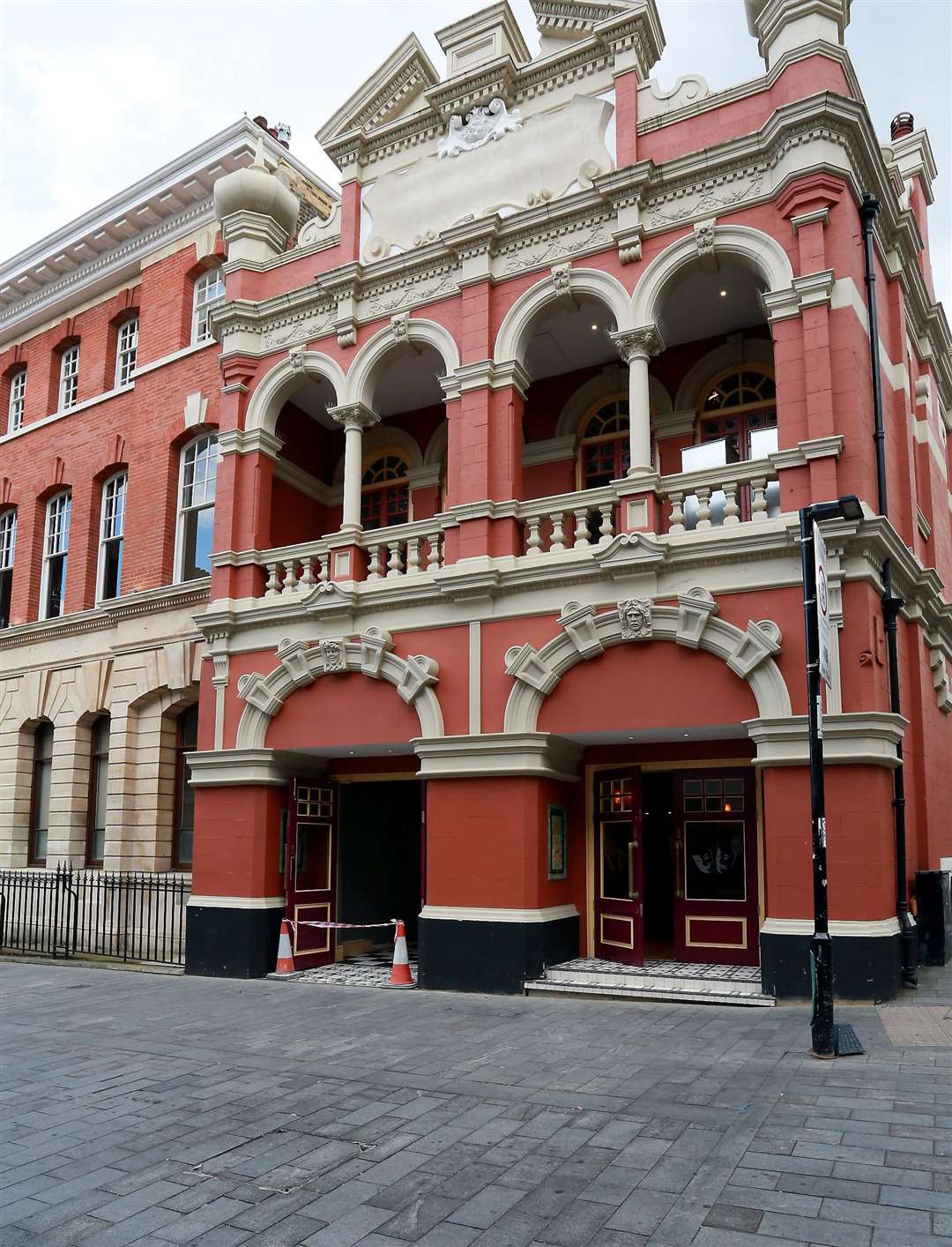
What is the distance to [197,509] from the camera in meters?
18.4

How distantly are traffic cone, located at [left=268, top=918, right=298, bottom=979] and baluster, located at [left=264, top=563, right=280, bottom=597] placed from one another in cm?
467

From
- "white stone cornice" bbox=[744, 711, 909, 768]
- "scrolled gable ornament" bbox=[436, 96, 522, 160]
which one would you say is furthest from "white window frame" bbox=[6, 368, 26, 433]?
"white stone cornice" bbox=[744, 711, 909, 768]

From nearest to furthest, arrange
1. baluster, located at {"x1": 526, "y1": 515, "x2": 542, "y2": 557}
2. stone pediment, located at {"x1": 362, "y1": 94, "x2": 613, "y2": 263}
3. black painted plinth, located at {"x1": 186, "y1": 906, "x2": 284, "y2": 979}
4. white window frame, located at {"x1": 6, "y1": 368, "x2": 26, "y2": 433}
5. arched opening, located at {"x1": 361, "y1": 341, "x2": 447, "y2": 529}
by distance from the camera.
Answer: baluster, located at {"x1": 526, "y1": 515, "x2": 542, "y2": 557}, stone pediment, located at {"x1": 362, "y1": 94, "x2": 613, "y2": 263}, black painted plinth, located at {"x1": 186, "y1": 906, "x2": 284, "y2": 979}, arched opening, located at {"x1": 361, "y1": 341, "x2": 447, "y2": 529}, white window frame, located at {"x1": 6, "y1": 368, "x2": 26, "y2": 433}

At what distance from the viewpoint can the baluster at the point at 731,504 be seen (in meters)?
11.5

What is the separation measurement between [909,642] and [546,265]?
683 centimetres

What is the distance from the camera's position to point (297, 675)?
556 inches

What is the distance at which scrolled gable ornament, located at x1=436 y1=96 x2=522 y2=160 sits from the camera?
14218 mm

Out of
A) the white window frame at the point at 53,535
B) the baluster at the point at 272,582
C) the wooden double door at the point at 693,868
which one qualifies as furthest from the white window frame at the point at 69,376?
the wooden double door at the point at 693,868

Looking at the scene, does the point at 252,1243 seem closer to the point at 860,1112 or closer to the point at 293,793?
the point at 860,1112

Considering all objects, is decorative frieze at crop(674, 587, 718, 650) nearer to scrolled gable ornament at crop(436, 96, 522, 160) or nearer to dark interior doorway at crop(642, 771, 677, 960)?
dark interior doorway at crop(642, 771, 677, 960)

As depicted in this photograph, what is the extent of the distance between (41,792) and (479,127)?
49.6 ft

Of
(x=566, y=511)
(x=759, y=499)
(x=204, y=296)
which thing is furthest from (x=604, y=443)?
(x=204, y=296)

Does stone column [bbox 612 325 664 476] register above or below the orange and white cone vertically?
above

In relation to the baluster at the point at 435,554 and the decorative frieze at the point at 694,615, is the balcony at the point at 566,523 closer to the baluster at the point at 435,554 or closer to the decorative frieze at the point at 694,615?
the baluster at the point at 435,554
